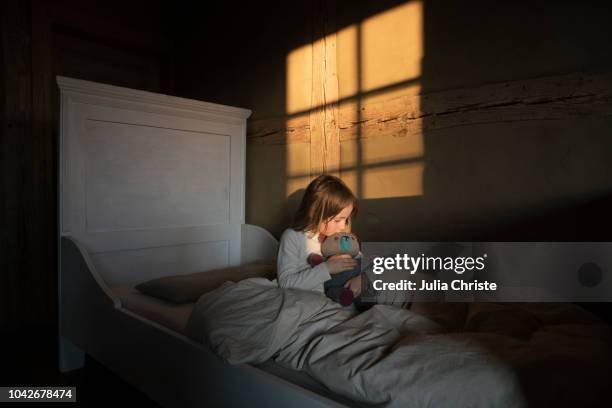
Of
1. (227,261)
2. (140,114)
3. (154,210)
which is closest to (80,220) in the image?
Result: (154,210)

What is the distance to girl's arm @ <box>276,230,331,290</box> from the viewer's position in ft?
4.29

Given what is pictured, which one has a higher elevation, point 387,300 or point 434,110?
point 434,110

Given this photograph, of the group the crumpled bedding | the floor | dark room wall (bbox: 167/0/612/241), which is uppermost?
dark room wall (bbox: 167/0/612/241)

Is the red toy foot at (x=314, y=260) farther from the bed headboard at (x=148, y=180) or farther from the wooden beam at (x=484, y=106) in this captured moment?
the bed headboard at (x=148, y=180)

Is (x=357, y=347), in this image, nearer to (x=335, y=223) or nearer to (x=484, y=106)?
(x=335, y=223)

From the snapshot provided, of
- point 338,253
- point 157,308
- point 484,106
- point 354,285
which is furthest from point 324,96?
point 157,308

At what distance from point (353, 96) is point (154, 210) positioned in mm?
1215

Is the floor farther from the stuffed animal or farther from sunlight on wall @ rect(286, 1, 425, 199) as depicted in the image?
sunlight on wall @ rect(286, 1, 425, 199)

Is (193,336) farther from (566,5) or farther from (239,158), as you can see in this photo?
(566,5)

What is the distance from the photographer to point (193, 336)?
4.00 feet

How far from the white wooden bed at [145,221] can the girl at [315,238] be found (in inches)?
14.1

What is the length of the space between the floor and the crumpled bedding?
0.75 m

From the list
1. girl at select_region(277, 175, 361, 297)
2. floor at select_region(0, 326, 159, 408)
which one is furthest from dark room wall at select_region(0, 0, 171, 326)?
girl at select_region(277, 175, 361, 297)

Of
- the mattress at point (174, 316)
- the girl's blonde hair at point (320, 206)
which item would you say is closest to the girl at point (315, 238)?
the girl's blonde hair at point (320, 206)
